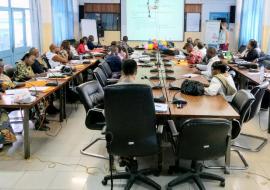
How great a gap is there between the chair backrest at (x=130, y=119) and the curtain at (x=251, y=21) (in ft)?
26.5

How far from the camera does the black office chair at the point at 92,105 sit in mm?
3637

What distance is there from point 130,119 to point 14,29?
6.11 metres

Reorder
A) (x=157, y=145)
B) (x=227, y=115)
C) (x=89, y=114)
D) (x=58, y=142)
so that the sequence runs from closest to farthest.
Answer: (x=157, y=145) → (x=227, y=115) → (x=89, y=114) → (x=58, y=142)

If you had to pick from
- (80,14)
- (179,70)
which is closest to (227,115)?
(179,70)

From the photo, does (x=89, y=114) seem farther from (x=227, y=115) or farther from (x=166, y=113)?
(x=227, y=115)

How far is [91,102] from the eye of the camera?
379 centimetres

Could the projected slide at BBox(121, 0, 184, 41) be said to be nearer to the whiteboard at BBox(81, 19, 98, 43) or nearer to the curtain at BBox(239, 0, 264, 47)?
the whiteboard at BBox(81, 19, 98, 43)

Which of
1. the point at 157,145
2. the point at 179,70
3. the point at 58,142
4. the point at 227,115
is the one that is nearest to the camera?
the point at 157,145

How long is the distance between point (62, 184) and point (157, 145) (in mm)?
1042

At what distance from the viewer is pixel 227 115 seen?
10.1 ft

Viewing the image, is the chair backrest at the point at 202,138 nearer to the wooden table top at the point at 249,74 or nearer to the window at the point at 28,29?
the wooden table top at the point at 249,74

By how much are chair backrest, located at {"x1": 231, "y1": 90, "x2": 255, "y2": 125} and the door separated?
17.7 ft

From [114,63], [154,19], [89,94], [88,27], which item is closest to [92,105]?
[89,94]

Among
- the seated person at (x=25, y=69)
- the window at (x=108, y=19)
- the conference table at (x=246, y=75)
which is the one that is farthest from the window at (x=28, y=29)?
the conference table at (x=246, y=75)
